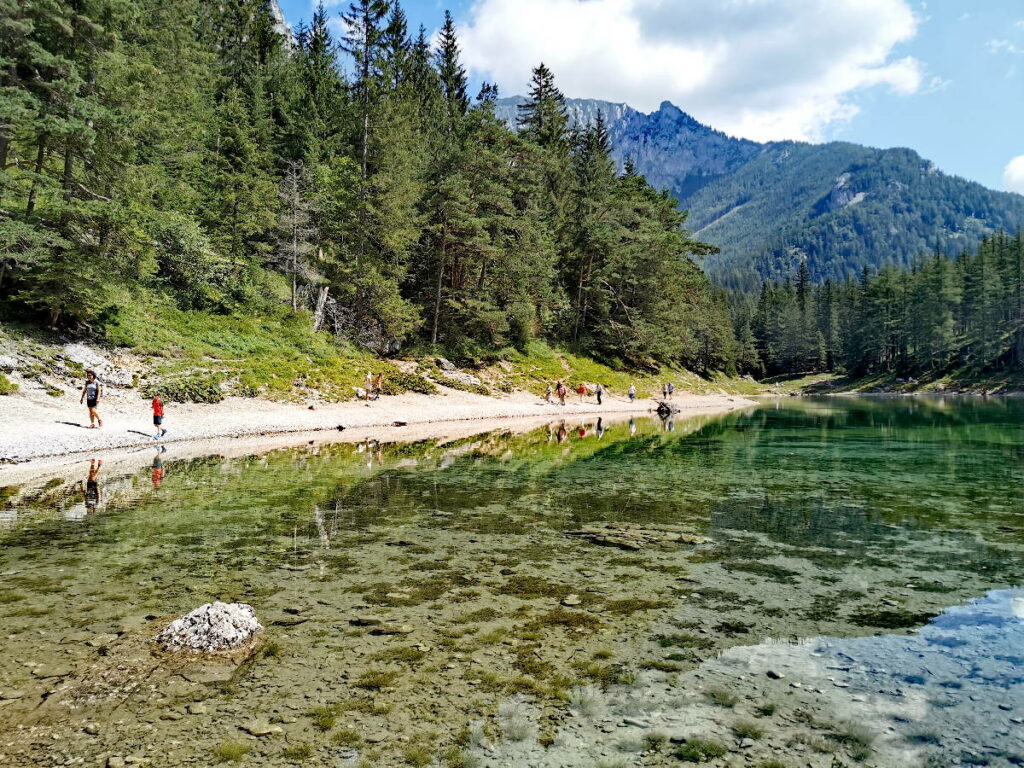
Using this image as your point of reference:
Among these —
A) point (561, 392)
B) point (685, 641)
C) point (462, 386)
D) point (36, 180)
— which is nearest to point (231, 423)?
point (36, 180)

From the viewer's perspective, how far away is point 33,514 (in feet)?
41.5

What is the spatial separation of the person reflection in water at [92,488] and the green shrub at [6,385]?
712 centimetres

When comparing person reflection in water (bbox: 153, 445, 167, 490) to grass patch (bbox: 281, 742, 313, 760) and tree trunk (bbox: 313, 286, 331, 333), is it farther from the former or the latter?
tree trunk (bbox: 313, 286, 331, 333)

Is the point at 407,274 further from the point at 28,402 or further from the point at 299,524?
the point at 299,524

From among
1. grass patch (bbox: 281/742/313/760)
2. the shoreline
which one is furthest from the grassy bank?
grass patch (bbox: 281/742/313/760)

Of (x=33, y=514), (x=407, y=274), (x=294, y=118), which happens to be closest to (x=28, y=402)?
(x=33, y=514)

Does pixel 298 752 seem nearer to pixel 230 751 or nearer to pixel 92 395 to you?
pixel 230 751

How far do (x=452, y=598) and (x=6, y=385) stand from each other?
25154mm

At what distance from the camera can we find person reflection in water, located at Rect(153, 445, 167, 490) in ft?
55.4

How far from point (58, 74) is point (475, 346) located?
32.6 meters

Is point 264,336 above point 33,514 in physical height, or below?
above

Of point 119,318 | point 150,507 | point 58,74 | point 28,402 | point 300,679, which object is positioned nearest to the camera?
point 300,679

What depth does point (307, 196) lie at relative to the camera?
158 feet

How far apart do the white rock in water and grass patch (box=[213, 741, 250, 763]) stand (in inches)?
71.3
